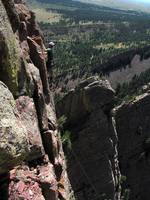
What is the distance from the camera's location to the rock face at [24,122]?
2870cm

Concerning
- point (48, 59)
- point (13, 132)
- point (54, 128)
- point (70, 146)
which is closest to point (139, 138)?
point (70, 146)

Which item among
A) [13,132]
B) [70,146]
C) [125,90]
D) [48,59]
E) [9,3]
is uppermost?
[9,3]

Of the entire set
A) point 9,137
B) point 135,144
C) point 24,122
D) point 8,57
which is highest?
point 8,57

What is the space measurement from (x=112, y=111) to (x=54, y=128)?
45181mm

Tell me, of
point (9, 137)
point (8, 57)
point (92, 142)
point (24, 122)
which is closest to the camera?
point (9, 137)

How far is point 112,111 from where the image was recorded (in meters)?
93.1

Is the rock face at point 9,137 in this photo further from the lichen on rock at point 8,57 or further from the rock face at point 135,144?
the rock face at point 135,144

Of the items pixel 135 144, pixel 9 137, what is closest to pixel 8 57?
pixel 9 137

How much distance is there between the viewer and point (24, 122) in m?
38.3

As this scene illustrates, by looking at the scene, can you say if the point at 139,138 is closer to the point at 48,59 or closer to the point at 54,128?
the point at 48,59

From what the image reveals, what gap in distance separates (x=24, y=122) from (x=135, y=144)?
206 feet

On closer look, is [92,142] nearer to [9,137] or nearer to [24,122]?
[24,122]

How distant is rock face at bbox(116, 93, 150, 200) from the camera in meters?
95.9

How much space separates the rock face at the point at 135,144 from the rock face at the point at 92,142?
6391mm
